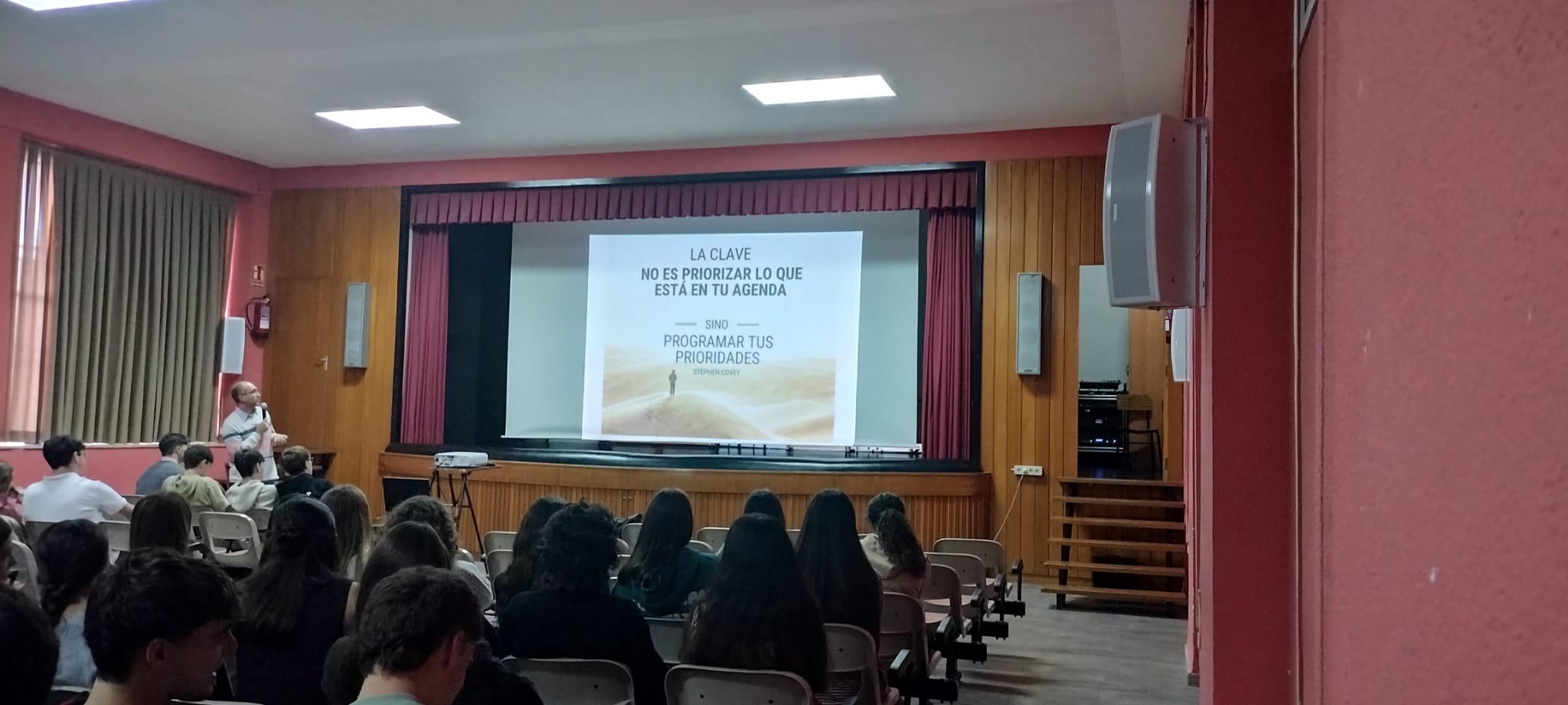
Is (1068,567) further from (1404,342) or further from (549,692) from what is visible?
(1404,342)

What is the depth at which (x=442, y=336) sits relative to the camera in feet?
31.0

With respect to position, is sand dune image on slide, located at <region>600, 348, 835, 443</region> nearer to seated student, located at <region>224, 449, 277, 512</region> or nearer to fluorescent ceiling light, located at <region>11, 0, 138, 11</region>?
seated student, located at <region>224, 449, 277, 512</region>

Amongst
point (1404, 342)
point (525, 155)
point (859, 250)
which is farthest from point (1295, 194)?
point (525, 155)

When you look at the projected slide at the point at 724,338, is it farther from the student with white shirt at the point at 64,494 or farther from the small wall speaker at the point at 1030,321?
the student with white shirt at the point at 64,494

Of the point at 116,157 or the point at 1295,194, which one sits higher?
the point at 116,157

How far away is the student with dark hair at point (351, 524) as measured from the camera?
3658 millimetres

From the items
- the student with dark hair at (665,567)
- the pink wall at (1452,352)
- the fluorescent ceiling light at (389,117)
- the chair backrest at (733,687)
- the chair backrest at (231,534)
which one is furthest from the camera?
the fluorescent ceiling light at (389,117)

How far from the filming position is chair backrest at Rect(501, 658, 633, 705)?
2.46m

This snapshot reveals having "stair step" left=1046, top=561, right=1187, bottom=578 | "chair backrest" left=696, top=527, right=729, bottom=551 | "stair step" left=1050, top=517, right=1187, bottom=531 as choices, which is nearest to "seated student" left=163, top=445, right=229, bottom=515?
"chair backrest" left=696, top=527, right=729, bottom=551

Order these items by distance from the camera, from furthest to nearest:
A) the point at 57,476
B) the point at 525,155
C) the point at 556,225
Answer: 1. the point at 556,225
2. the point at 525,155
3. the point at 57,476

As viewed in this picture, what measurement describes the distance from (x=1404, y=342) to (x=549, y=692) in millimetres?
2060

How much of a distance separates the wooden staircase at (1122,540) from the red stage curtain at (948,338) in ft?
3.58

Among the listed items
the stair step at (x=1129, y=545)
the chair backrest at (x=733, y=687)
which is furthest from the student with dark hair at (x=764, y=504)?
the stair step at (x=1129, y=545)

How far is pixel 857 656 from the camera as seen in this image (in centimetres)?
304
